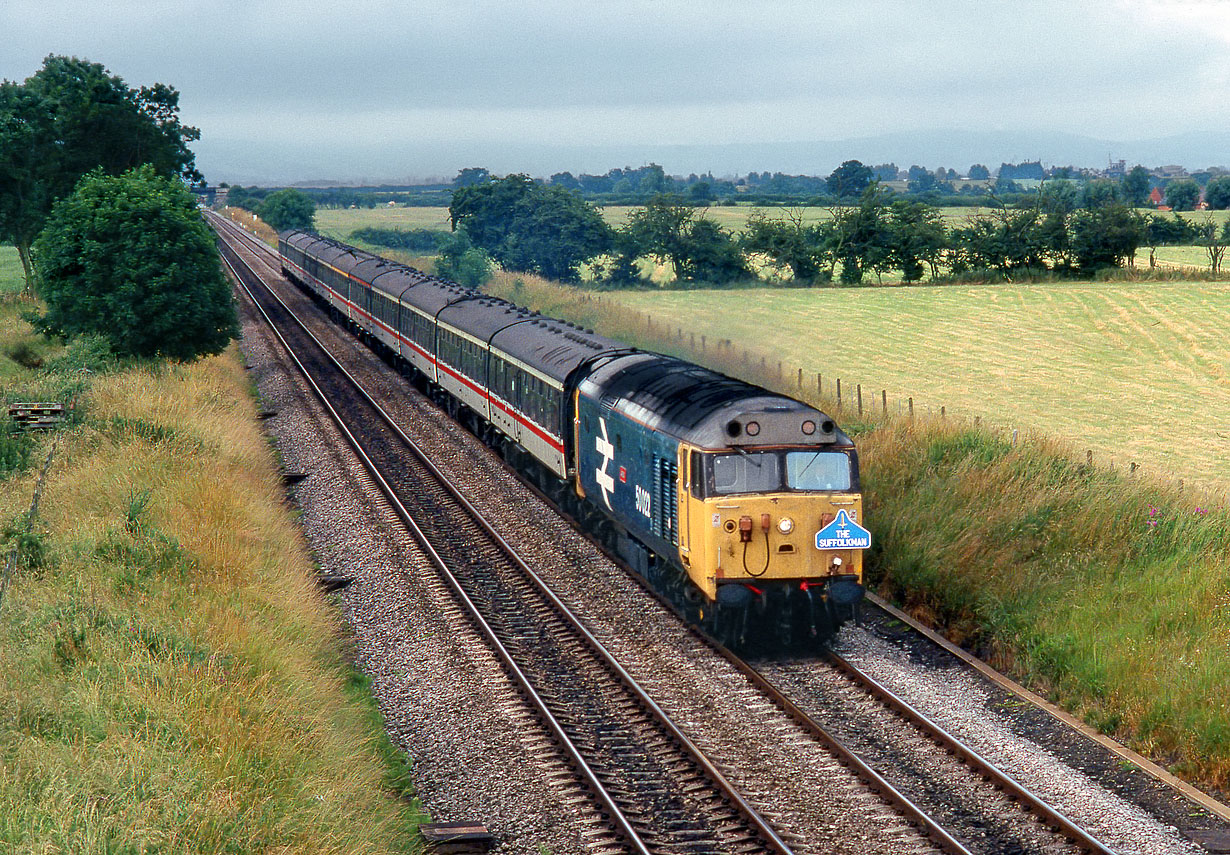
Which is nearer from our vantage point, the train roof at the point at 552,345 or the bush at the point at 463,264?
the train roof at the point at 552,345

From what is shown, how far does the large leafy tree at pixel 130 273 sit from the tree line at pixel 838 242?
46.2 m

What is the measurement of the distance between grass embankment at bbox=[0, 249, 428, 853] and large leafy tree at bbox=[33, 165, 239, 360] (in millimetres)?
13189

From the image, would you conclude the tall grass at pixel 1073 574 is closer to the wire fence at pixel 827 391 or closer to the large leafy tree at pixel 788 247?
the wire fence at pixel 827 391

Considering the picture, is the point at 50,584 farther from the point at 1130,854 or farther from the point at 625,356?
the point at 1130,854

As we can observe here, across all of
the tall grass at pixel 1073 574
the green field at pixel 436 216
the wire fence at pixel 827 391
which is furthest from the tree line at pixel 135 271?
the green field at pixel 436 216

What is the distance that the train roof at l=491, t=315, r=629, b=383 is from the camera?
2256cm

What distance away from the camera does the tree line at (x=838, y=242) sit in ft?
257

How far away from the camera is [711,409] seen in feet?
50.6

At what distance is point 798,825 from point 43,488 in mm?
14642

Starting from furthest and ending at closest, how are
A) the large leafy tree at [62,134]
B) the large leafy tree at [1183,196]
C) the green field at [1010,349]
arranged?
1. the large leafy tree at [1183,196]
2. the large leafy tree at [62,134]
3. the green field at [1010,349]

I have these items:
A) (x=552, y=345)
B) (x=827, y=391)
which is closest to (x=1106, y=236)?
(x=827, y=391)

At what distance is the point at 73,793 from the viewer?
27.9 ft

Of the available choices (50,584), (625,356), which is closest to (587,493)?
(625,356)

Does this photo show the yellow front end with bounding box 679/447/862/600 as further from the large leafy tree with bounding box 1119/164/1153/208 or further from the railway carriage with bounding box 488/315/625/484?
the large leafy tree with bounding box 1119/164/1153/208
